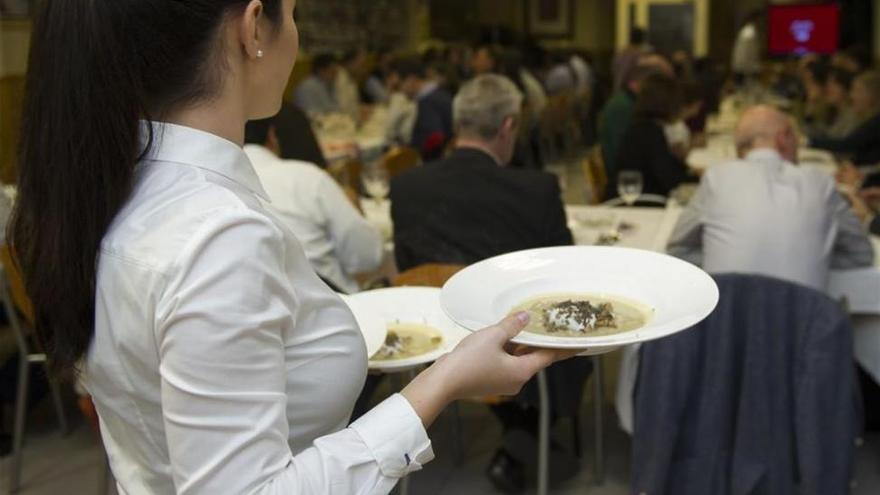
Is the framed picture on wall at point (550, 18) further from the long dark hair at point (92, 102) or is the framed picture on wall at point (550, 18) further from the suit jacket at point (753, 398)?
the long dark hair at point (92, 102)

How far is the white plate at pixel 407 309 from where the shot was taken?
157 cm

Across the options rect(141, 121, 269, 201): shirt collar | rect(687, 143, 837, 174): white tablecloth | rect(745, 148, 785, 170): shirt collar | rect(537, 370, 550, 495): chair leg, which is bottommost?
rect(537, 370, 550, 495): chair leg

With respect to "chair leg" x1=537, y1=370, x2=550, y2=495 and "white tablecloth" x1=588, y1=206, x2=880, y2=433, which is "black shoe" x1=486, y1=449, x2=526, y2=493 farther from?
"white tablecloth" x1=588, y1=206, x2=880, y2=433

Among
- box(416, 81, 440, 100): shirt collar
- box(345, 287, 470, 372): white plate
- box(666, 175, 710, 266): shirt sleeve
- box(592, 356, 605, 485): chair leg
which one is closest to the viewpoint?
box(345, 287, 470, 372): white plate

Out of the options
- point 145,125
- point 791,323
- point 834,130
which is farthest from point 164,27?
point 834,130

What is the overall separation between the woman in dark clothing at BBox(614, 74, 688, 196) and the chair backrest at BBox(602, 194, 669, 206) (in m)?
0.08

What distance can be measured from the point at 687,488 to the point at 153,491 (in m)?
1.74

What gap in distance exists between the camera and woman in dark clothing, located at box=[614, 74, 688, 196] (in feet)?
15.5

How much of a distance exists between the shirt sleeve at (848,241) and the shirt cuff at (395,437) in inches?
88.8

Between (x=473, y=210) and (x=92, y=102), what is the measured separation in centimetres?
197

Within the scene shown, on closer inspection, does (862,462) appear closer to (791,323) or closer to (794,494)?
(794,494)

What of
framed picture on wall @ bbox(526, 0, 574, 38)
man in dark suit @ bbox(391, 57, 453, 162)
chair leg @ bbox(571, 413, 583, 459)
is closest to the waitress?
chair leg @ bbox(571, 413, 583, 459)

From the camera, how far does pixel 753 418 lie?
2346mm

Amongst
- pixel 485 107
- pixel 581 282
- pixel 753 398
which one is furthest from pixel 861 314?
pixel 581 282
